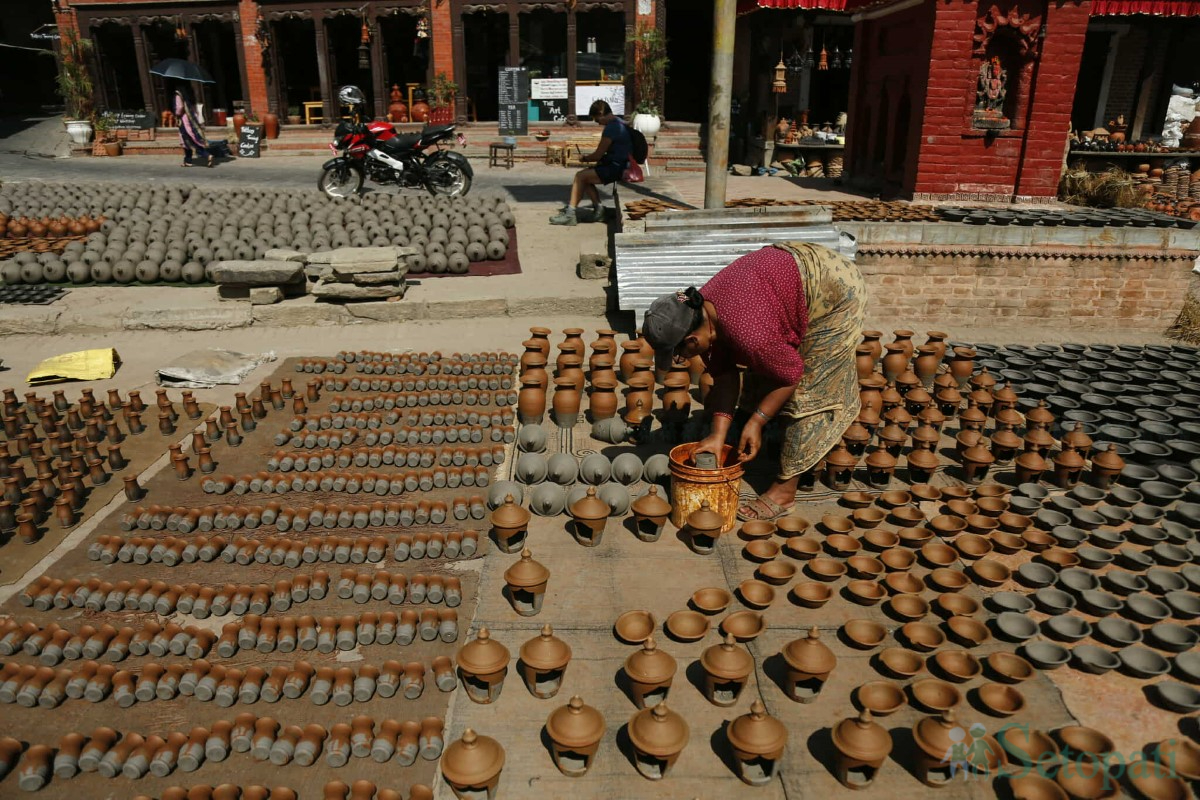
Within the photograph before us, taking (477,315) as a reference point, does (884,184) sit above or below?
above

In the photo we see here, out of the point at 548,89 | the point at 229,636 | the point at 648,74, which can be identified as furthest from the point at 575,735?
→ the point at 548,89

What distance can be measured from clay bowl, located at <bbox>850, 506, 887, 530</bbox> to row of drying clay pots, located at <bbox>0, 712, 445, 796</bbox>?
2655 mm

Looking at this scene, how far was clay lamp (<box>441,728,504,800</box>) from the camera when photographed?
2.74 metres

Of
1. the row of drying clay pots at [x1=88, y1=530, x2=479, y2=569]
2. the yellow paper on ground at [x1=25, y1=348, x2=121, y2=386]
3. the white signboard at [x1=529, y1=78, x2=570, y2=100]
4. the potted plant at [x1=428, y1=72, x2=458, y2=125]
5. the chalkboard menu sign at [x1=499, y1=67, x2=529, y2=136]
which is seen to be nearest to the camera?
the row of drying clay pots at [x1=88, y1=530, x2=479, y2=569]

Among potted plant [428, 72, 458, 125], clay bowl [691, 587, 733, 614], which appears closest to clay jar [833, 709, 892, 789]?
clay bowl [691, 587, 733, 614]

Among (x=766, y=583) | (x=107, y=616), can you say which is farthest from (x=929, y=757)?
(x=107, y=616)

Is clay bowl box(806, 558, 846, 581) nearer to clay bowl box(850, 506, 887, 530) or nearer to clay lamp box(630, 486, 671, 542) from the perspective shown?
clay bowl box(850, 506, 887, 530)

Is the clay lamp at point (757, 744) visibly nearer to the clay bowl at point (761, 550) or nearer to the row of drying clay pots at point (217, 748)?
the row of drying clay pots at point (217, 748)

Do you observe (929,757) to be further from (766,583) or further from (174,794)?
(174,794)

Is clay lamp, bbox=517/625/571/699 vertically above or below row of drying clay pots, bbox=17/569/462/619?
above

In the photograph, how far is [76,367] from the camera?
24.0 ft

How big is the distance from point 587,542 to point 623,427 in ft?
4.56

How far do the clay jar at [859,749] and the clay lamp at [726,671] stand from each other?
1.40ft

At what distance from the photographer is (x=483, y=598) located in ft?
13.1
